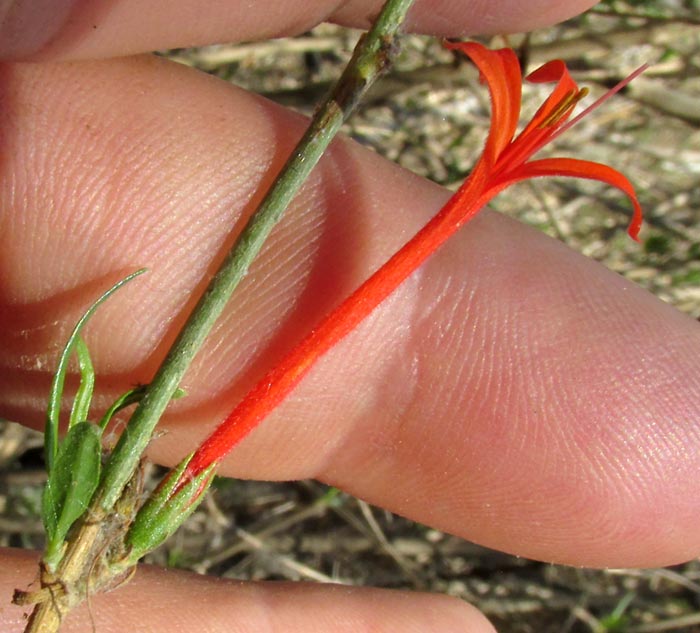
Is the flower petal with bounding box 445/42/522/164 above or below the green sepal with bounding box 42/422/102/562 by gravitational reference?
above

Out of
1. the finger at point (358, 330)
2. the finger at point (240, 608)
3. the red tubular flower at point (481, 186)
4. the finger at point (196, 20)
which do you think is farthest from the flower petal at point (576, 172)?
the finger at point (240, 608)

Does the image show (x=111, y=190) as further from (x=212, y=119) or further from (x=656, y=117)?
(x=656, y=117)

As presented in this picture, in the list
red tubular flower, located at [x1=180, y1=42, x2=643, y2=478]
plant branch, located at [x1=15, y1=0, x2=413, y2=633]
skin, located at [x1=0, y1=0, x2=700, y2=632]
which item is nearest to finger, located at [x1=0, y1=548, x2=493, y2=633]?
skin, located at [x1=0, y1=0, x2=700, y2=632]

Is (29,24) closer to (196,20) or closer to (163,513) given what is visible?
(196,20)

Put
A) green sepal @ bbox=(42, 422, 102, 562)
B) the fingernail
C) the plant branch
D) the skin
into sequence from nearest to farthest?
green sepal @ bbox=(42, 422, 102, 562) → the plant branch → the fingernail → the skin

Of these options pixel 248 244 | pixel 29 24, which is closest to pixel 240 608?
pixel 248 244

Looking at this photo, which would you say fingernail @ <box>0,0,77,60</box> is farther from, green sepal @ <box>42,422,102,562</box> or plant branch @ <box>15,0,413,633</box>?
green sepal @ <box>42,422,102,562</box>
